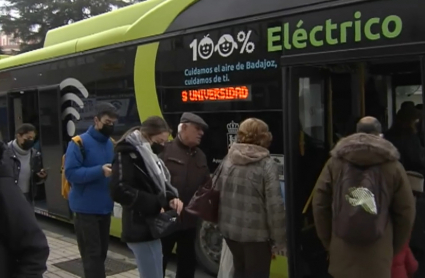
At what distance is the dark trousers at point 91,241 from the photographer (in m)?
4.65

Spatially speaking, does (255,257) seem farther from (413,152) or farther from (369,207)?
(413,152)

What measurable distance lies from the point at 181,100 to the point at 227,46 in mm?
908

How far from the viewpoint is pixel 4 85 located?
9859 millimetres

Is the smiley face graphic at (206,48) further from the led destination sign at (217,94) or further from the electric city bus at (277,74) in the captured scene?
the led destination sign at (217,94)

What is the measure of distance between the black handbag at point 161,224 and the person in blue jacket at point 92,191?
1.00m

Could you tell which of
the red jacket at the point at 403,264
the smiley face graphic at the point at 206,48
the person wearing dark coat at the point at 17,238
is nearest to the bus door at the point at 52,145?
the smiley face graphic at the point at 206,48

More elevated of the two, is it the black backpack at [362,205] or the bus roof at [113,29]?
the bus roof at [113,29]

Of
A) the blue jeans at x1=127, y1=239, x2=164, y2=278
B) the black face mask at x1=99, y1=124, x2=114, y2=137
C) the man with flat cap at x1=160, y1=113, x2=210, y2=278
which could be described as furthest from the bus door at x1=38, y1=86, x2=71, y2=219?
the blue jeans at x1=127, y1=239, x2=164, y2=278

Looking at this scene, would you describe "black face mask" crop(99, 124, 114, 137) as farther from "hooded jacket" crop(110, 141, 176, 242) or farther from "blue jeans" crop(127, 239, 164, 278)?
"blue jeans" crop(127, 239, 164, 278)

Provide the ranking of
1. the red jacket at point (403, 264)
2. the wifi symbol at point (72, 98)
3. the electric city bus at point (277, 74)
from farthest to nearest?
1. the wifi symbol at point (72, 98)
2. the electric city bus at point (277, 74)
3. the red jacket at point (403, 264)

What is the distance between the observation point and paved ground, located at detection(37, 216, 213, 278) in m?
6.03

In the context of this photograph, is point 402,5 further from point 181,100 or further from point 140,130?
point 181,100

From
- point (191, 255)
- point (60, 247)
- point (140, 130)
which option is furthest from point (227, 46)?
point (60, 247)

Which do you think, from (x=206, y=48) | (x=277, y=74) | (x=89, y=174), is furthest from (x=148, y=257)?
(x=206, y=48)
